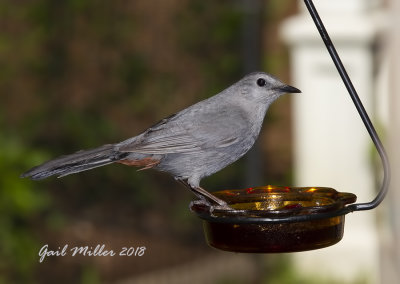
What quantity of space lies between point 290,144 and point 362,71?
7.94 ft

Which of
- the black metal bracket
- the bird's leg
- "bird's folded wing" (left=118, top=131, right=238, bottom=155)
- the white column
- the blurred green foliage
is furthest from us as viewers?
the white column

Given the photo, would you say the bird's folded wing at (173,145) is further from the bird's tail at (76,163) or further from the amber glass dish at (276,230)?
the amber glass dish at (276,230)

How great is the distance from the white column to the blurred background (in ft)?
0.05

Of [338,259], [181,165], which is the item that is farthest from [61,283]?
[181,165]

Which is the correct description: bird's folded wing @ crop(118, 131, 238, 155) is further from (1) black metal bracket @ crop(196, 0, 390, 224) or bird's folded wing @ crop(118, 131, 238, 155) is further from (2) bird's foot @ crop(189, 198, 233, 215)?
(1) black metal bracket @ crop(196, 0, 390, 224)

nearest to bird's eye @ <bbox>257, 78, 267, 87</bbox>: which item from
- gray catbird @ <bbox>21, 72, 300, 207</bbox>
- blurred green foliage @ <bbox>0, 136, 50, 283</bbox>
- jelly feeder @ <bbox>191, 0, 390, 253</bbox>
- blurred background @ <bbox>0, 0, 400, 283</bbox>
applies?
gray catbird @ <bbox>21, 72, 300, 207</bbox>

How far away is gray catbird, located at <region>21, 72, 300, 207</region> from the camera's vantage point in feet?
9.71

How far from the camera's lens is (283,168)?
925 cm

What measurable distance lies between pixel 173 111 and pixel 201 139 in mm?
A: 5471

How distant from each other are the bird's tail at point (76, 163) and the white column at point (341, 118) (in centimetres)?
461

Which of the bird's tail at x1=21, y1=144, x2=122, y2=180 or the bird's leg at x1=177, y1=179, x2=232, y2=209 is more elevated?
the bird's tail at x1=21, y1=144, x2=122, y2=180

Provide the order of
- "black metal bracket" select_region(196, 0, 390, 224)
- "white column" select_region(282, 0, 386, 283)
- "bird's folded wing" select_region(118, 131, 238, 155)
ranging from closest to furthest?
"black metal bracket" select_region(196, 0, 390, 224), "bird's folded wing" select_region(118, 131, 238, 155), "white column" select_region(282, 0, 386, 283)

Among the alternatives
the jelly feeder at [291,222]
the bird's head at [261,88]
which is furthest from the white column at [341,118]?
the jelly feeder at [291,222]

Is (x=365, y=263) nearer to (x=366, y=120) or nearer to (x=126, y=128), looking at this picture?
(x=126, y=128)
